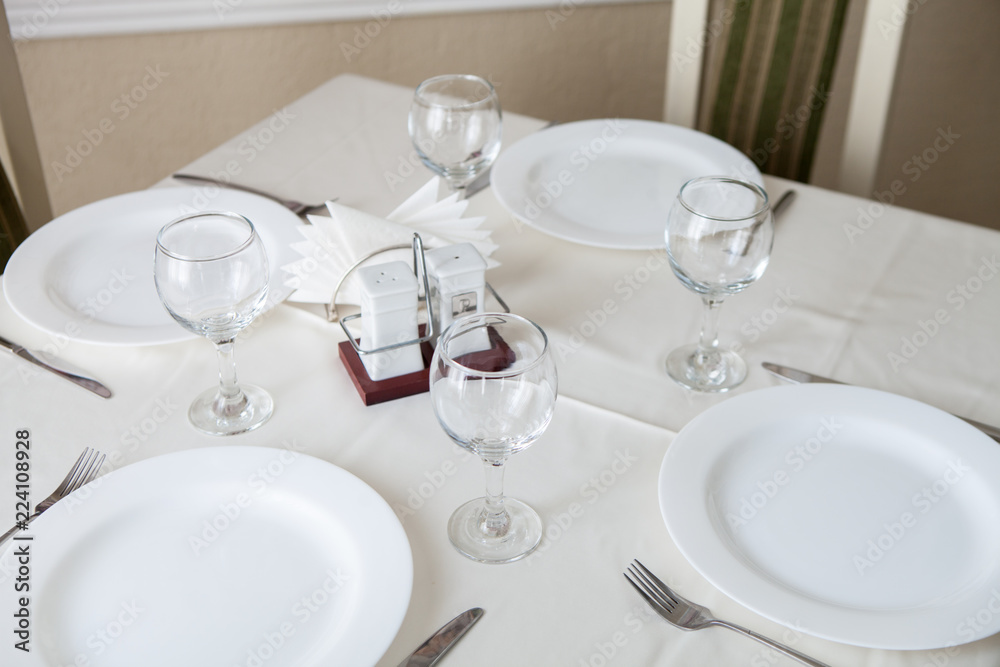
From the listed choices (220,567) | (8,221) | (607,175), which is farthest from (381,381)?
(8,221)

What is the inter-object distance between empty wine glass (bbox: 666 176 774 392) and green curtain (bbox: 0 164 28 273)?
105 centimetres

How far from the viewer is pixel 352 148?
1.31 m

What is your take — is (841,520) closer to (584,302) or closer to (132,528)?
(584,302)

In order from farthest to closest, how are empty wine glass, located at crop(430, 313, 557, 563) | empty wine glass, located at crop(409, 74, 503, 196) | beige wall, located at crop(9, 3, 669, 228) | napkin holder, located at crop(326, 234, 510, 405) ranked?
beige wall, located at crop(9, 3, 669, 228)
empty wine glass, located at crop(409, 74, 503, 196)
napkin holder, located at crop(326, 234, 510, 405)
empty wine glass, located at crop(430, 313, 557, 563)

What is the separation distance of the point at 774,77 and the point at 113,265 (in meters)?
1.09

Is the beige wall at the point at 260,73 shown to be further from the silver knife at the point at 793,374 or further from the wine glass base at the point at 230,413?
the silver knife at the point at 793,374

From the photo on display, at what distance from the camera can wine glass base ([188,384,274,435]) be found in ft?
2.72

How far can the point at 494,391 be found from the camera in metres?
0.61

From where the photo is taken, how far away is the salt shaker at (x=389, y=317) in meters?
0.83

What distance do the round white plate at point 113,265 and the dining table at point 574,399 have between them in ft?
0.08

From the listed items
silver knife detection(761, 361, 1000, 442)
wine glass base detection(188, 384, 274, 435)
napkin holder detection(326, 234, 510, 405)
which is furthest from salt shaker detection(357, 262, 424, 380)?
silver knife detection(761, 361, 1000, 442)

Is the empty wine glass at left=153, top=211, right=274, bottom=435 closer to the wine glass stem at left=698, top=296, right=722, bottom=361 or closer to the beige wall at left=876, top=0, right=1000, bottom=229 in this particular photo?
the wine glass stem at left=698, top=296, right=722, bottom=361

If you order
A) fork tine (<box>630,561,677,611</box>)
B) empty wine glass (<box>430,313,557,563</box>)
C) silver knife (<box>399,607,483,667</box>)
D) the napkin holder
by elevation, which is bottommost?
fork tine (<box>630,561,677,611</box>)

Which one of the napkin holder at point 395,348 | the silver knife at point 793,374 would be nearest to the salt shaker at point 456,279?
the napkin holder at point 395,348
